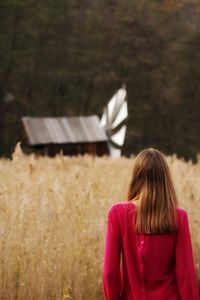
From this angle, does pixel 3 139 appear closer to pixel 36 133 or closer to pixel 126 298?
pixel 36 133

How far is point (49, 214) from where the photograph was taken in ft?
16.7

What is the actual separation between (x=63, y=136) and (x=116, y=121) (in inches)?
74.4

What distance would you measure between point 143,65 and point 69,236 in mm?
35321

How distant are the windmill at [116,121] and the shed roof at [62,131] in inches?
11.0

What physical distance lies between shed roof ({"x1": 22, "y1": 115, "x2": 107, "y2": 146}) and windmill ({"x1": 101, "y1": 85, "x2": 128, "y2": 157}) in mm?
279

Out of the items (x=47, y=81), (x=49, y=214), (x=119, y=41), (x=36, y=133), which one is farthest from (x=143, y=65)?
(x=49, y=214)

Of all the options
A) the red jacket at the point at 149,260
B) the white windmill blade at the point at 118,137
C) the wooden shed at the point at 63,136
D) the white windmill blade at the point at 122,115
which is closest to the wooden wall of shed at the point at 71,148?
the wooden shed at the point at 63,136

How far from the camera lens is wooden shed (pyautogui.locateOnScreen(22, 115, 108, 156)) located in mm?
22344

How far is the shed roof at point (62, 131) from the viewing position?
878 inches

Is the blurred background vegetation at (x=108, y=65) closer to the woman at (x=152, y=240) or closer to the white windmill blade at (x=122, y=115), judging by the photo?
the white windmill blade at (x=122, y=115)

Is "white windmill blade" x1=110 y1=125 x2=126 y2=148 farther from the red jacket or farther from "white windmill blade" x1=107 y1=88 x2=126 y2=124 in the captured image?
the red jacket

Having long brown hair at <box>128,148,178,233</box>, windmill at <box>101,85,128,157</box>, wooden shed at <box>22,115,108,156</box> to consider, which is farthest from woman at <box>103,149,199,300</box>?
wooden shed at <box>22,115,108,156</box>

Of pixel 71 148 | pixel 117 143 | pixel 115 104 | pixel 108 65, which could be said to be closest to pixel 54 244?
pixel 115 104

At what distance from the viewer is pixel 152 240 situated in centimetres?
320
